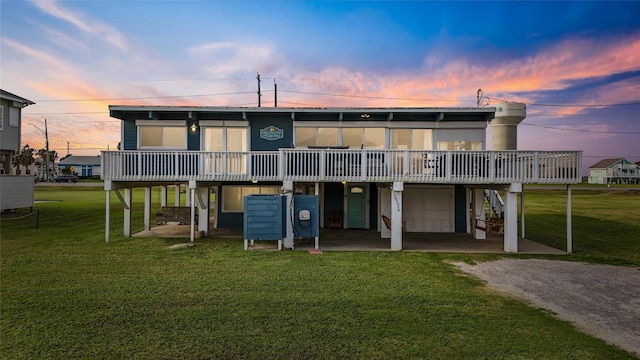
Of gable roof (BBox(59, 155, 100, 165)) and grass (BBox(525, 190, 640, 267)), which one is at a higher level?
gable roof (BBox(59, 155, 100, 165))

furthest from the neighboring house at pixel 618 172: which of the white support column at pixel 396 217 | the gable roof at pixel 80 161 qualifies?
the gable roof at pixel 80 161

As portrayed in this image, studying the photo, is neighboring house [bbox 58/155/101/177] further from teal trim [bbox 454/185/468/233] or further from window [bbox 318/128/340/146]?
teal trim [bbox 454/185/468/233]

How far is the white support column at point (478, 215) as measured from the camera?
48.8ft

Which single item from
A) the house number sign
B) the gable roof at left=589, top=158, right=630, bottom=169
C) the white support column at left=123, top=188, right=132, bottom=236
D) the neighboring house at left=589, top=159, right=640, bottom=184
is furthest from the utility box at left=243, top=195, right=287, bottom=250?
the gable roof at left=589, top=158, right=630, bottom=169

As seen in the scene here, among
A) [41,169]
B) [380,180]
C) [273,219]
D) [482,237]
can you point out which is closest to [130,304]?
[273,219]

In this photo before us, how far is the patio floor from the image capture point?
12.5 metres

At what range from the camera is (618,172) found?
91.9 m

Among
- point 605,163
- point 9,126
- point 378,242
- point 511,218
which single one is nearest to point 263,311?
point 378,242

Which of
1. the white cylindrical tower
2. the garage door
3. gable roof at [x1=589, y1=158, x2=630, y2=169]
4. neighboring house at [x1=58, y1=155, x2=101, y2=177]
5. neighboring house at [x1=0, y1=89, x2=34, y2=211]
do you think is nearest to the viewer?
the garage door

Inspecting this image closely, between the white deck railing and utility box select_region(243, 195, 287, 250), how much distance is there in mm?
1144

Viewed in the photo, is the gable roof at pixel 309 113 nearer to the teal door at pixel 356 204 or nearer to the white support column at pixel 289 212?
the teal door at pixel 356 204

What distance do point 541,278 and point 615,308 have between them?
2.12 m

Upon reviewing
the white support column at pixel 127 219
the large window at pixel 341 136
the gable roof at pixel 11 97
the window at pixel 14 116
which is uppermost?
the gable roof at pixel 11 97

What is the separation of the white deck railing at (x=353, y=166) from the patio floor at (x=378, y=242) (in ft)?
8.41
